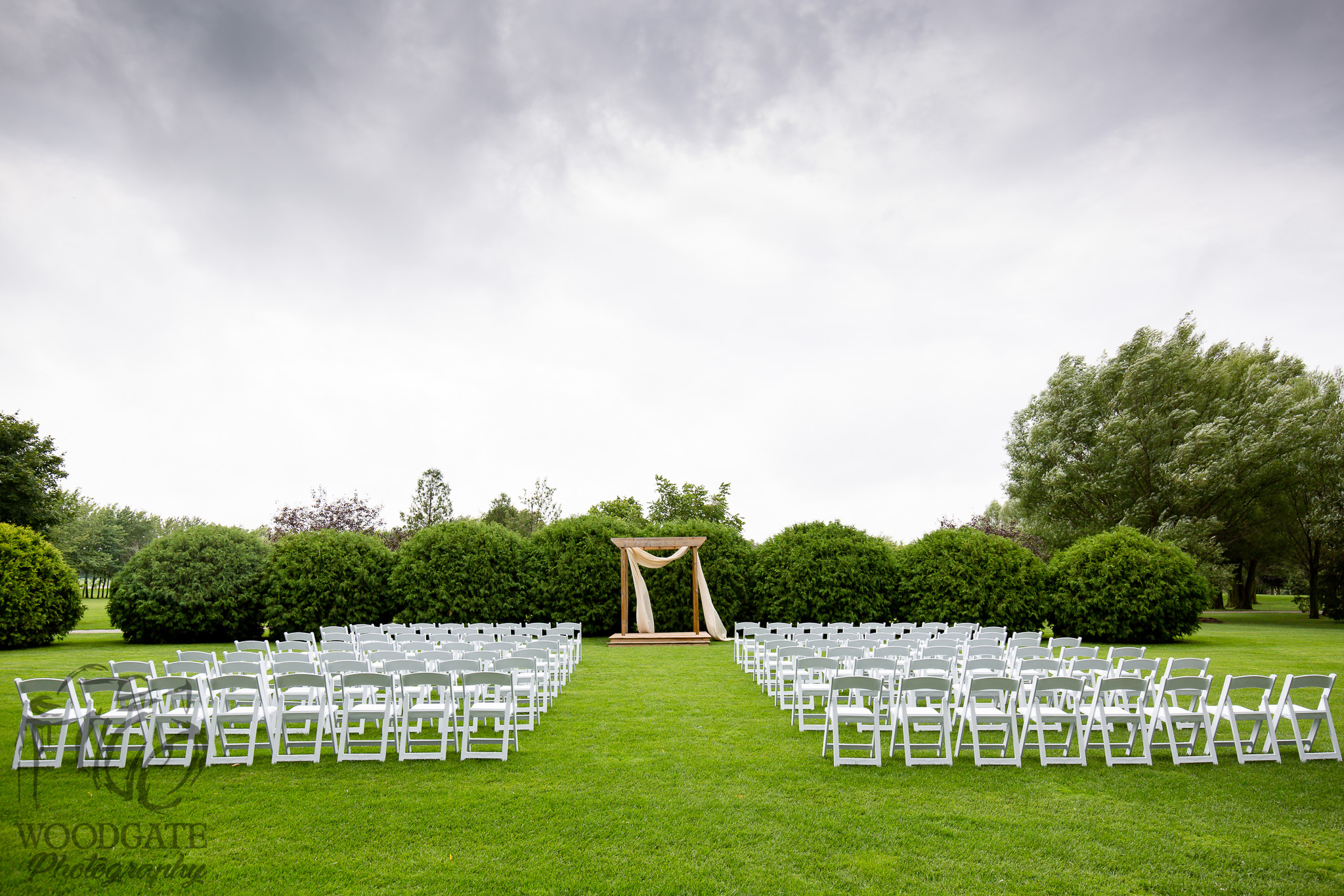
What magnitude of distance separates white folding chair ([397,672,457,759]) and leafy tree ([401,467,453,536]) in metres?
51.6

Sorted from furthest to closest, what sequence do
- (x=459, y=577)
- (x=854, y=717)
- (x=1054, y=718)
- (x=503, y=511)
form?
(x=503, y=511) < (x=459, y=577) < (x=1054, y=718) < (x=854, y=717)

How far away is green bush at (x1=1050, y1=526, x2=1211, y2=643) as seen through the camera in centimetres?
1858

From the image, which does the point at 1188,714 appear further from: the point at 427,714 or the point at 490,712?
the point at 427,714

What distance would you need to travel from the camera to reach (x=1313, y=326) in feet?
57.7

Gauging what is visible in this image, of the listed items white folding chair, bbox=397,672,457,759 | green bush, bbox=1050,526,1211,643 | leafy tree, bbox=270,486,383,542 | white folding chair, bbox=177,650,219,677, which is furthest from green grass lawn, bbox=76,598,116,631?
green bush, bbox=1050,526,1211,643

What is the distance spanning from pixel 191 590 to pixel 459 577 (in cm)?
671

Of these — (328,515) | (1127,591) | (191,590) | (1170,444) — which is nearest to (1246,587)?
(1170,444)

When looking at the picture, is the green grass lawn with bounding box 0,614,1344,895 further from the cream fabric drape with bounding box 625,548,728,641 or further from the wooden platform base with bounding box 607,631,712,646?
the cream fabric drape with bounding box 625,548,728,641

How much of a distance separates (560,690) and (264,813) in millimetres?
6080

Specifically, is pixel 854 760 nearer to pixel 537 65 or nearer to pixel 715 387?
pixel 537 65

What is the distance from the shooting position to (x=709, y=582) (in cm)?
2109

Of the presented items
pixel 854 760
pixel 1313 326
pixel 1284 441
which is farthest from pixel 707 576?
pixel 1284 441

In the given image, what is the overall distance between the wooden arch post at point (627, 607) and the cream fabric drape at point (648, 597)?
0.46 feet

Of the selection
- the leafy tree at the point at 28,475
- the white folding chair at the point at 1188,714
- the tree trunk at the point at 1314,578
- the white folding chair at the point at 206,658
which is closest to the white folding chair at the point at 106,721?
the white folding chair at the point at 206,658
